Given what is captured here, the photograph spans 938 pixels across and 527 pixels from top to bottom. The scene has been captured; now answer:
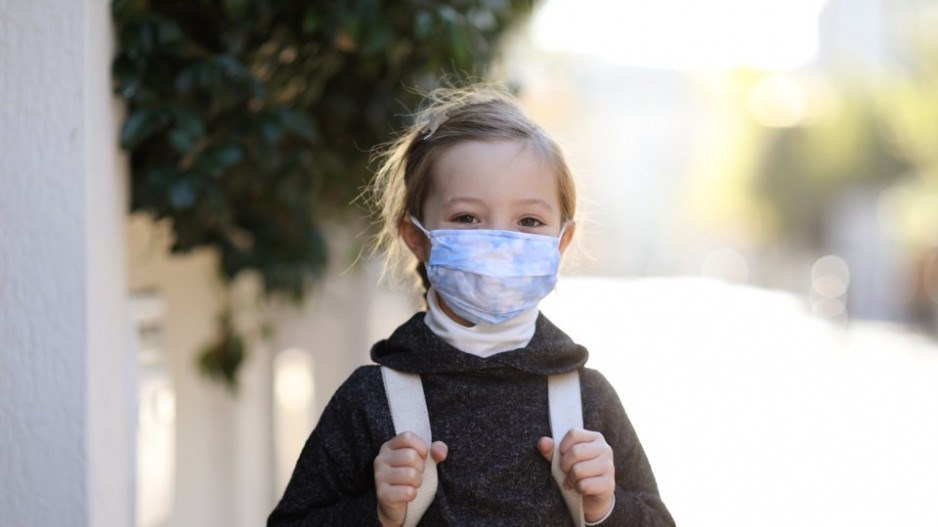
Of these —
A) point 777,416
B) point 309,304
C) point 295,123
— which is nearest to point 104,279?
point 295,123

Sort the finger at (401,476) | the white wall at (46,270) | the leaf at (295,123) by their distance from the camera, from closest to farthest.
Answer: the finger at (401,476) → the white wall at (46,270) → the leaf at (295,123)

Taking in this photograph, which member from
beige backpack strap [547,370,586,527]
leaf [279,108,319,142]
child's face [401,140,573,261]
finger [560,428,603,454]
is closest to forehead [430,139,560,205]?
child's face [401,140,573,261]

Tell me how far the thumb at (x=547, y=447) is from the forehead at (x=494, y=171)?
0.44 meters

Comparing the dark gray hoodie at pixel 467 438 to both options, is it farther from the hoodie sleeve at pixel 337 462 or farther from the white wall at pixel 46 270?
the white wall at pixel 46 270

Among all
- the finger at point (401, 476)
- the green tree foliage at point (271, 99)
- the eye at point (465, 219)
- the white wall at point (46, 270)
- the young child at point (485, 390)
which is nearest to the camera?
the finger at point (401, 476)

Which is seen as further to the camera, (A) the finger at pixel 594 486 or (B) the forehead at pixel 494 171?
(B) the forehead at pixel 494 171

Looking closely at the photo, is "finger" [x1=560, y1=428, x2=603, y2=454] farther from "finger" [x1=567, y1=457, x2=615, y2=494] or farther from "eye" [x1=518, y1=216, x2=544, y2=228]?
"eye" [x1=518, y1=216, x2=544, y2=228]

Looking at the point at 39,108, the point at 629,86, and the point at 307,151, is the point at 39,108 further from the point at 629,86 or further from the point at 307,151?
the point at 629,86

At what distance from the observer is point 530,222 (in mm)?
2104

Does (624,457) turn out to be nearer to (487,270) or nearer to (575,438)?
(575,438)

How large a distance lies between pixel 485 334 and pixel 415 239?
266mm

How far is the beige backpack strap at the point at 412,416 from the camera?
6.24ft

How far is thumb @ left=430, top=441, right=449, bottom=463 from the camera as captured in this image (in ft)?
6.16

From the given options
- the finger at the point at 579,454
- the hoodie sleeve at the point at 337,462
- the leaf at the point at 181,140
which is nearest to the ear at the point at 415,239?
the hoodie sleeve at the point at 337,462
